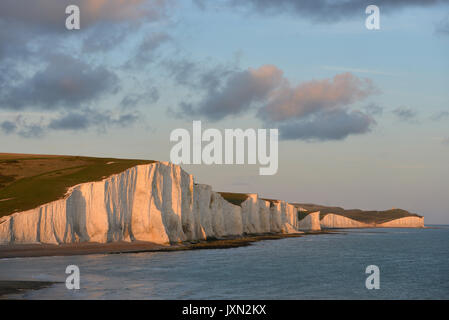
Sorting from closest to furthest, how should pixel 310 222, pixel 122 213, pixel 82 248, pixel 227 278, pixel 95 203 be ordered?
pixel 227 278
pixel 82 248
pixel 95 203
pixel 122 213
pixel 310 222

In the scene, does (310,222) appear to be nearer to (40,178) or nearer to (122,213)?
(122,213)

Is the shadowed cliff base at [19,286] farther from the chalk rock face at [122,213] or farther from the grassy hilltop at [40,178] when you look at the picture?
the grassy hilltop at [40,178]

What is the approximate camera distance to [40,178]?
61375 millimetres

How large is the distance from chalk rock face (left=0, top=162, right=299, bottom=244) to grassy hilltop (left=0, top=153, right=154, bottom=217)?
56.4 inches

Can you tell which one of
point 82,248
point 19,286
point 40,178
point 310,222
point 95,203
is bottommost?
point 310,222

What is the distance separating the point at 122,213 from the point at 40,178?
467 inches

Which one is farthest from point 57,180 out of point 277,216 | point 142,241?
point 277,216

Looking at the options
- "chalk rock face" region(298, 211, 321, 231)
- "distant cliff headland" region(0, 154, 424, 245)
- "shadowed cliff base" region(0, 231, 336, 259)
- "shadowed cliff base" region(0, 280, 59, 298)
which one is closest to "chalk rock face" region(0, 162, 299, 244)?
"distant cliff headland" region(0, 154, 424, 245)

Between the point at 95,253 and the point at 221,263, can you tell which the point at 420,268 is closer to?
the point at 221,263

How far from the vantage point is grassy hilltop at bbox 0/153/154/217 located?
53000 mm

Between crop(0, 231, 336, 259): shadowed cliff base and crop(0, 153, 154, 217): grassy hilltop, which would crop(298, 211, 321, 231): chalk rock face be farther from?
crop(0, 231, 336, 259): shadowed cliff base

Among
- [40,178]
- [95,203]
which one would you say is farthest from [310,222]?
[40,178]

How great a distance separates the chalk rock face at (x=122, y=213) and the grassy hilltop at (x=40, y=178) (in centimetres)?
143
